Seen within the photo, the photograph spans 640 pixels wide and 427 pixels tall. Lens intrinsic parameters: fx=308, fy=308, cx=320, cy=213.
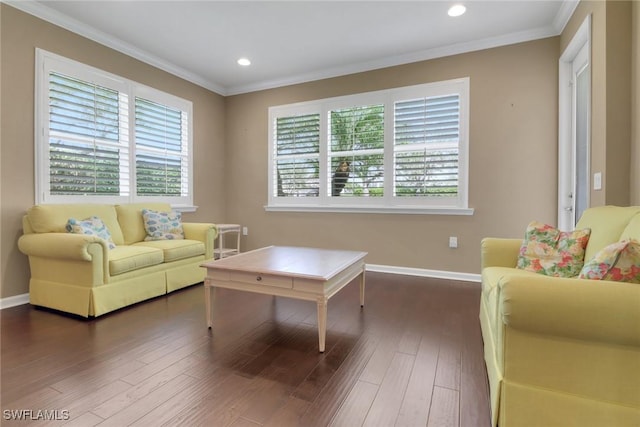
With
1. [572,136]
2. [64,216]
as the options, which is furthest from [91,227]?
[572,136]

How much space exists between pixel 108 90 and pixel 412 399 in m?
4.16

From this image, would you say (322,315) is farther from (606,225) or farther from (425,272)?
(425,272)

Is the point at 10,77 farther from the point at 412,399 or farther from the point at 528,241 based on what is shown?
the point at 528,241

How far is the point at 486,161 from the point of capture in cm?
356

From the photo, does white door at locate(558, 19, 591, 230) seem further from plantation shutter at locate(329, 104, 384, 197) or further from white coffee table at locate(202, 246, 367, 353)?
white coffee table at locate(202, 246, 367, 353)

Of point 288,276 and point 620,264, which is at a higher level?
point 620,264

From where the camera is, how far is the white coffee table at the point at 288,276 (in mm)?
1939

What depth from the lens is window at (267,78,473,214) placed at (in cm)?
371

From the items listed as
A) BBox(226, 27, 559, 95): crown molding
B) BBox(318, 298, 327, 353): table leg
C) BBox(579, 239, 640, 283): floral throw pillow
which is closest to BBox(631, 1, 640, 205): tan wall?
BBox(579, 239, 640, 283): floral throw pillow

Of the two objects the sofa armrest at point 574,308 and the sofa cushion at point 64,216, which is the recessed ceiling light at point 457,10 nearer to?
the sofa armrest at point 574,308

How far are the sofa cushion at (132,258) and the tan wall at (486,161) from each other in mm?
2160

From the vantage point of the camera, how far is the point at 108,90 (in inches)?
137

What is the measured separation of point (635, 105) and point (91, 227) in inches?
173

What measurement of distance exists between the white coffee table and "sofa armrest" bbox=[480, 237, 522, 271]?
0.95 meters
